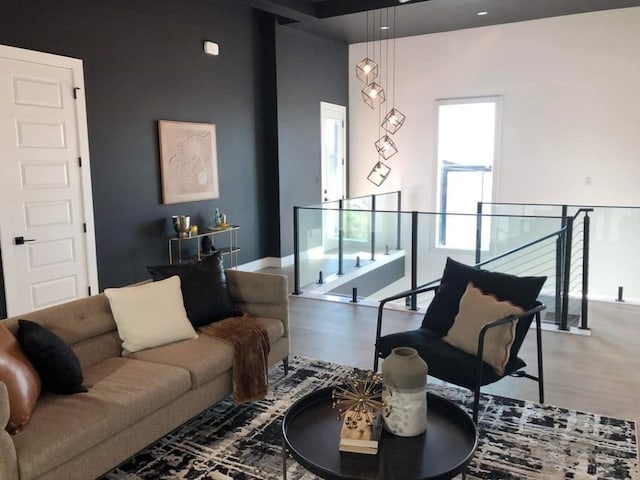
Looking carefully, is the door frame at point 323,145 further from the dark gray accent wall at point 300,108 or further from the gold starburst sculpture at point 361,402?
the gold starburst sculpture at point 361,402

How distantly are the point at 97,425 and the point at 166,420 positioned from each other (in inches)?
18.4

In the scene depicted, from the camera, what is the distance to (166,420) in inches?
103

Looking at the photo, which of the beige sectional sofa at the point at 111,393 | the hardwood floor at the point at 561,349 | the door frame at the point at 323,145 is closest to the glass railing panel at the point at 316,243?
the hardwood floor at the point at 561,349

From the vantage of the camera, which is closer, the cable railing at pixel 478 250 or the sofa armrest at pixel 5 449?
the sofa armrest at pixel 5 449

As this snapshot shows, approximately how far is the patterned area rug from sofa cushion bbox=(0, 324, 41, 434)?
592mm

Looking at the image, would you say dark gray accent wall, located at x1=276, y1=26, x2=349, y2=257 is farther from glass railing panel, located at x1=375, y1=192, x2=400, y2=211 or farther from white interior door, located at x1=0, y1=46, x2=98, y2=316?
white interior door, located at x1=0, y1=46, x2=98, y2=316

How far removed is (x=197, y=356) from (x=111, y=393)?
534 millimetres

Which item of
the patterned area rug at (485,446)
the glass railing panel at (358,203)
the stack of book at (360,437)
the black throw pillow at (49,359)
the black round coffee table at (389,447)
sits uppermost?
the glass railing panel at (358,203)

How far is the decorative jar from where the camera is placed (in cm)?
208

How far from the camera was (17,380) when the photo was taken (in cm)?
215

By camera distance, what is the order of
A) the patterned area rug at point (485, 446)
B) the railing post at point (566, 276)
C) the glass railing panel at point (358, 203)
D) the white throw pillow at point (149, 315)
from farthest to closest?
the glass railing panel at point (358, 203) → the railing post at point (566, 276) → the white throw pillow at point (149, 315) → the patterned area rug at point (485, 446)

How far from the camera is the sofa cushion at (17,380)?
82.0 inches

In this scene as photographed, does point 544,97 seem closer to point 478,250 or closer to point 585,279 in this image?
point 478,250

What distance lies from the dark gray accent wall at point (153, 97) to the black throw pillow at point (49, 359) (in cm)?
273
